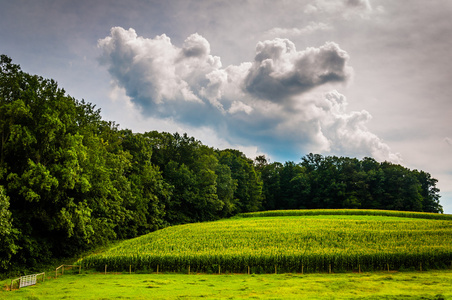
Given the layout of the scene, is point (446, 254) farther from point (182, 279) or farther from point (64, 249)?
point (64, 249)

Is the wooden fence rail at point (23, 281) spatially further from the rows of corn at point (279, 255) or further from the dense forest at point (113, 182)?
the rows of corn at point (279, 255)

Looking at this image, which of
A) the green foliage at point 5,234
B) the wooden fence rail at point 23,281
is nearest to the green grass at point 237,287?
the wooden fence rail at point 23,281

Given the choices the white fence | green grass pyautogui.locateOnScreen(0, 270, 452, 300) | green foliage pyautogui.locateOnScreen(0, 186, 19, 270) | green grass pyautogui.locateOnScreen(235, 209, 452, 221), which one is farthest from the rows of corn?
green grass pyautogui.locateOnScreen(235, 209, 452, 221)

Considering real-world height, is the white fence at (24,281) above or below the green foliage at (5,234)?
below

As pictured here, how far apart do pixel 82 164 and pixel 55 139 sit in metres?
4.09

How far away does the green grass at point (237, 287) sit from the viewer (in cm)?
1898

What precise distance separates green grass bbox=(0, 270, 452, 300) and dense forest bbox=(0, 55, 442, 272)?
8166mm

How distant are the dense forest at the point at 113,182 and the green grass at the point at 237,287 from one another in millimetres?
8166

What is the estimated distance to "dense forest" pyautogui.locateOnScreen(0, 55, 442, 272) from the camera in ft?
98.8

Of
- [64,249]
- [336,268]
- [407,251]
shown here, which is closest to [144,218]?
[64,249]

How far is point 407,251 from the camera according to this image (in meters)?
31.2

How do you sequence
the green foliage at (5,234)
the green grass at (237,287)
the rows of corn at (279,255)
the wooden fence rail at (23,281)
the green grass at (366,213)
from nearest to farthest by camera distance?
the green grass at (237,287) < the wooden fence rail at (23,281) < the green foliage at (5,234) < the rows of corn at (279,255) < the green grass at (366,213)

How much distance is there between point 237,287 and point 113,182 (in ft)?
96.4

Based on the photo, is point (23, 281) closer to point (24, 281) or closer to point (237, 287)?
point (24, 281)
